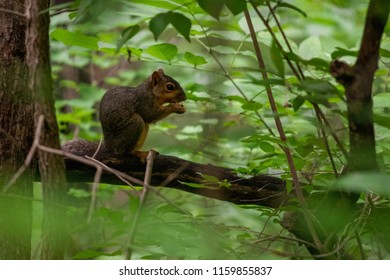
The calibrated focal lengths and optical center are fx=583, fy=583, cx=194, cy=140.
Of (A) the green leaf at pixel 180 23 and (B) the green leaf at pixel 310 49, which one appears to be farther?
(B) the green leaf at pixel 310 49

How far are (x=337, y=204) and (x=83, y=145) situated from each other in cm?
149

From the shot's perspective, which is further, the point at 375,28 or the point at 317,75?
the point at 317,75

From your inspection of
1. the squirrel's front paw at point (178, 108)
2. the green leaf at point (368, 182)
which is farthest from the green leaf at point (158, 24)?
the squirrel's front paw at point (178, 108)

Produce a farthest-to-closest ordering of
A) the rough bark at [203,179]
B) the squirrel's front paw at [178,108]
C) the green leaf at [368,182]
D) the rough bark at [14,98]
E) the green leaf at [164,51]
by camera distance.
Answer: the squirrel's front paw at [178,108] < the rough bark at [203,179] < the rough bark at [14,98] < the green leaf at [164,51] < the green leaf at [368,182]

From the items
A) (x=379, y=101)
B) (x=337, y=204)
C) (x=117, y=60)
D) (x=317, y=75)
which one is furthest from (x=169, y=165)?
(x=117, y=60)

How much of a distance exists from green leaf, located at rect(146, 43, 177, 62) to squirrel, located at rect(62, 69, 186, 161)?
83cm

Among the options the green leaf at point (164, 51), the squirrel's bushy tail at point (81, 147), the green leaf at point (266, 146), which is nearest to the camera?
the green leaf at point (266, 146)

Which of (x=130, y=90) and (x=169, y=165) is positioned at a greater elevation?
(x=130, y=90)

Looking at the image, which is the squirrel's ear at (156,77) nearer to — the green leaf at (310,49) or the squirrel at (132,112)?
the squirrel at (132,112)

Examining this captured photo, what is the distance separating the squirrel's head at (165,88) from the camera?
306 cm

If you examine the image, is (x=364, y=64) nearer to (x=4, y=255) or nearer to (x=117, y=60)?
(x=4, y=255)

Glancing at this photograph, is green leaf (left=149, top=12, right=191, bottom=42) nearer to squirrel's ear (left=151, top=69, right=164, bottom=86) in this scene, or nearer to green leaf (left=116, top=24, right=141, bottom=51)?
green leaf (left=116, top=24, right=141, bottom=51)

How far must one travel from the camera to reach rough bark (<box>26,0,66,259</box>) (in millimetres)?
1129

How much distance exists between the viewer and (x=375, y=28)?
4.03ft
